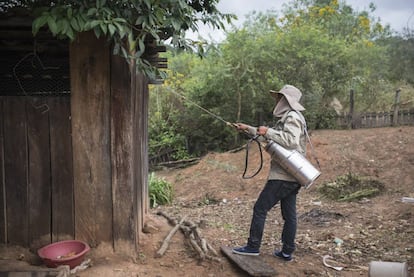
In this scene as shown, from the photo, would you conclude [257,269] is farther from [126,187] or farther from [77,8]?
[77,8]

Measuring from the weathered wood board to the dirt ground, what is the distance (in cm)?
8

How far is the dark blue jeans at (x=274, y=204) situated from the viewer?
15.0ft

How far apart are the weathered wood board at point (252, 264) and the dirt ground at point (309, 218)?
8 cm

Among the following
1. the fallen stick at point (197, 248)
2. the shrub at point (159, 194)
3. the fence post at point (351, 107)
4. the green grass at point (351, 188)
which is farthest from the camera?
the fence post at point (351, 107)

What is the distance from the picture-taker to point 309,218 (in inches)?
278

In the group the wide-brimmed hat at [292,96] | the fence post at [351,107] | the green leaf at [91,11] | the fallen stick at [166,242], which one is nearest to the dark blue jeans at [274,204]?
the wide-brimmed hat at [292,96]

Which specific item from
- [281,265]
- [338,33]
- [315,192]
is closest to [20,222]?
[281,265]

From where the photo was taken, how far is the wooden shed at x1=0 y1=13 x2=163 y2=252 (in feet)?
13.4

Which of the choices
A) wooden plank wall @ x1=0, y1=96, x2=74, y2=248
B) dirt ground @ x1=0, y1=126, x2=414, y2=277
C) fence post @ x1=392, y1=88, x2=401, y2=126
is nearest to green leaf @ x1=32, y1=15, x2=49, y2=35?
wooden plank wall @ x1=0, y1=96, x2=74, y2=248

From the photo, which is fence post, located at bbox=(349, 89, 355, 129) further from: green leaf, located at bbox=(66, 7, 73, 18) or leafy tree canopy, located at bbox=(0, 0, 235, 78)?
green leaf, located at bbox=(66, 7, 73, 18)

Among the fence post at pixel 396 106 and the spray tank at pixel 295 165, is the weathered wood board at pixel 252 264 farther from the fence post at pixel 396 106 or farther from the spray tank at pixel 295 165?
the fence post at pixel 396 106

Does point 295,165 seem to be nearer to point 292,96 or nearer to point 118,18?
point 292,96

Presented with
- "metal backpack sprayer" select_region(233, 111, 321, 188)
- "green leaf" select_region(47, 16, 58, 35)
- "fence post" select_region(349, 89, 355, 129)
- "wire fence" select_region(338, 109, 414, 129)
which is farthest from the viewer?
"fence post" select_region(349, 89, 355, 129)

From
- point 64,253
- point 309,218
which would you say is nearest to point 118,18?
point 64,253
